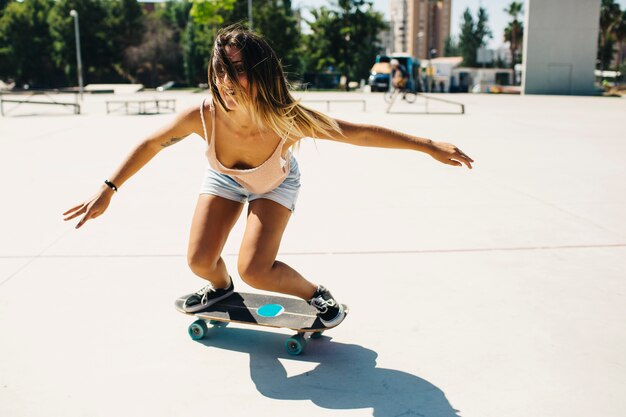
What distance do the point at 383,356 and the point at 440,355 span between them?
12.0 inches

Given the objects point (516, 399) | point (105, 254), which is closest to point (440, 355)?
point (516, 399)

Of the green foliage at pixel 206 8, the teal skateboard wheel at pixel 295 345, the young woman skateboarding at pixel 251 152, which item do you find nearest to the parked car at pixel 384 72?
the green foliage at pixel 206 8

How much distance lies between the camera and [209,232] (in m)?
3.04

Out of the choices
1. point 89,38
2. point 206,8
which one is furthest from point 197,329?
point 89,38

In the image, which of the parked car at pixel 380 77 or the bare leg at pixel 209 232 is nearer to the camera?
the bare leg at pixel 209 232

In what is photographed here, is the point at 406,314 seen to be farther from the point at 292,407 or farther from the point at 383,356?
the point at 292,407

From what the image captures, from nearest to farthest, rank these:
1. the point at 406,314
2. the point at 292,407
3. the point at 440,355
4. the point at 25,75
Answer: the point at 292,407, the point at 440,355, the point at 406,314, the point at 25,75

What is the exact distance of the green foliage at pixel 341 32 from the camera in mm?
58844

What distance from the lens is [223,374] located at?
9.39 feet

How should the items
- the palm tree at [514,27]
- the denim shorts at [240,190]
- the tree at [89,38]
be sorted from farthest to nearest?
the palm tree at [514,27] → the tree at [89,38] → the denim shorts at [240,190]

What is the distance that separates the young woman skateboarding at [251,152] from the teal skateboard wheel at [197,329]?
0.09m

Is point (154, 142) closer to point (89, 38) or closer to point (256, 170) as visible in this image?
point (256, 170)

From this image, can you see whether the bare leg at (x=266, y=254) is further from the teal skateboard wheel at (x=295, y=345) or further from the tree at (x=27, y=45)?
the tree at (x=27, y=45)

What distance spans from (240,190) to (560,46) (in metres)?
42.6
